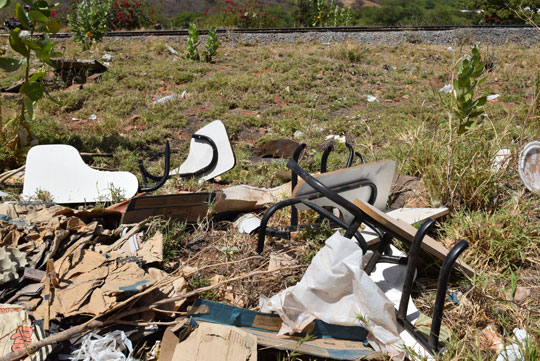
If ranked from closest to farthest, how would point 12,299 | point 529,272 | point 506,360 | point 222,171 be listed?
point 506,360 → point 12,299 → point 529,272 → point 222,171

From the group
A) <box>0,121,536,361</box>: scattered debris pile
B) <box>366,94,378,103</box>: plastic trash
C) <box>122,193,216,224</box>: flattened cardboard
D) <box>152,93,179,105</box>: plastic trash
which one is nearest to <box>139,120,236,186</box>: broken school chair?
<box>122,193,216,224</box>: flattened cardboard

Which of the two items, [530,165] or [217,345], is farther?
[530,165]

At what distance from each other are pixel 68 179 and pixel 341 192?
2.17m

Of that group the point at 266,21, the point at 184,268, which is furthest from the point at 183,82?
the point at 266,21

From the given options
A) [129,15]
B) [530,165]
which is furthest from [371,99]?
[129,15]

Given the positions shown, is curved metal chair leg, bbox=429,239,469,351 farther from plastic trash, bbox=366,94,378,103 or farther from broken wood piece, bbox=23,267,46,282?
plastic trash, bbox=366,94,378,103

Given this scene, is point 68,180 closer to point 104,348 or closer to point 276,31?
point 104,348

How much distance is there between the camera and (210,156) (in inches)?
150

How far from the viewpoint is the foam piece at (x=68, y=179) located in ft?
10.4

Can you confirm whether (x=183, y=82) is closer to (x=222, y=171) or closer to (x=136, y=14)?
(x=222, y=171)

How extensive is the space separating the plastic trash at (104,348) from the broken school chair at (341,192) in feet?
2.65

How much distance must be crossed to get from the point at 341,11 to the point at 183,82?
10959 millimetres

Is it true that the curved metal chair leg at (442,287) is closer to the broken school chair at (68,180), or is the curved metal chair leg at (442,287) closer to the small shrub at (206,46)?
the broken school chair at (68,180)

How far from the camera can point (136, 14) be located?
55.6ft
